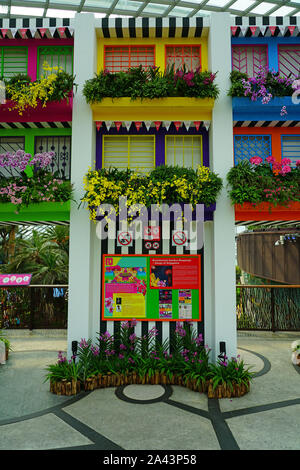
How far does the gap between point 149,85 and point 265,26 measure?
341 centimetres

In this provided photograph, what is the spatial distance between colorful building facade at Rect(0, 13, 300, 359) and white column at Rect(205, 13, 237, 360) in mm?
24

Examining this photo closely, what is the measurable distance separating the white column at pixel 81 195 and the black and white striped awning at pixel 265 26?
12.0ft

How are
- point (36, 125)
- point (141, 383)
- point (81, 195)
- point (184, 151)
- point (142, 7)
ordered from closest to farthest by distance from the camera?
point (141, 383)
point (81, 195)
point (36, 125)
point (184, 151)
point (142, 7)

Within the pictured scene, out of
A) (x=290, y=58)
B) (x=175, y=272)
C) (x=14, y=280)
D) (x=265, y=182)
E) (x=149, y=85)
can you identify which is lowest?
(x=14, y=280)

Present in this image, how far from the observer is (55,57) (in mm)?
8523

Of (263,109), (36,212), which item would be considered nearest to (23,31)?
(36,212)

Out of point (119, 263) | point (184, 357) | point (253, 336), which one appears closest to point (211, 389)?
point (184, 357)

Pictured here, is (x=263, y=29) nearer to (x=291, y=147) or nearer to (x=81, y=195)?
(x=291, y=147)

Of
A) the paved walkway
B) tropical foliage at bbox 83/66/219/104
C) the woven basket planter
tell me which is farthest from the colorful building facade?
the paved walkway

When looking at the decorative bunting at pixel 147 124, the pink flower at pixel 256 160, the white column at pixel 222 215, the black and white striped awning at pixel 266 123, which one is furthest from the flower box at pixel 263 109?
the decorative bunting at pixel 147 124
